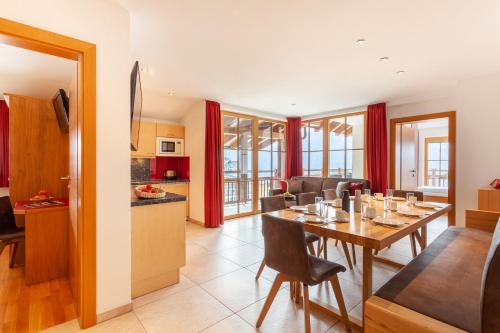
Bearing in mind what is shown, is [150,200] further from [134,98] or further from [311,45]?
[311,45]

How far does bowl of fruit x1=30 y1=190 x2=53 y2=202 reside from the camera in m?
2.93

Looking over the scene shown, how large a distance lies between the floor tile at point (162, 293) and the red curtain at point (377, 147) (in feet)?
13.5

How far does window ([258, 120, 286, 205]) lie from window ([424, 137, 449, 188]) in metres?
4.87

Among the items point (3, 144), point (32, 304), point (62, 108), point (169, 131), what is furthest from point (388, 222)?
point (3, 144)

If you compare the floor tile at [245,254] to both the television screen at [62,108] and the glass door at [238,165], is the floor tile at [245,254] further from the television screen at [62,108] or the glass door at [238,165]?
the television screen at [62,108]

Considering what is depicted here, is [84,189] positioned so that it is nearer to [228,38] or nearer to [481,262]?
[228,38]

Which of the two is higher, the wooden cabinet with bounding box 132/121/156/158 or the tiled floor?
the wooden cabinet with bounding box 132/121/156/158

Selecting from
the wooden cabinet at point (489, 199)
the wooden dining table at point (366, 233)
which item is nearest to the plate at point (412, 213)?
the wooden dining table at point (366, 233)

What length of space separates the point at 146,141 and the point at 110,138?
10.4ft

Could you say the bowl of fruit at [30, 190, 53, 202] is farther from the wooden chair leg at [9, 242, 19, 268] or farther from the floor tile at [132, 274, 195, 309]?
the floor tile at [132, 274, 195, 309]

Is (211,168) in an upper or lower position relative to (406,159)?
lower

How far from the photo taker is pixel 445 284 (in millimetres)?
1521

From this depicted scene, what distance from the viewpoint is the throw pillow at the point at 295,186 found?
5.70 meters

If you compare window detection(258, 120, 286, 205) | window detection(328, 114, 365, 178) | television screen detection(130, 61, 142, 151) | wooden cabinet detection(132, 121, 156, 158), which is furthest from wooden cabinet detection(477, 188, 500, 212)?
wooden cabinet detection(132, 121, 156, 158)
